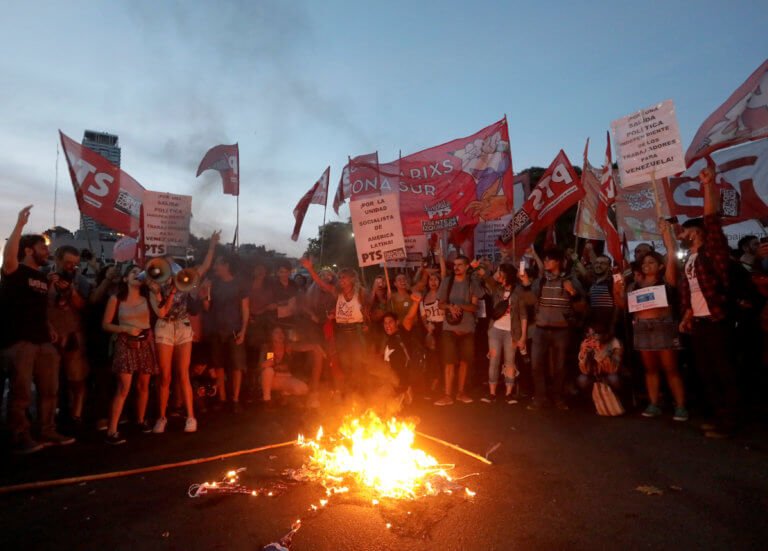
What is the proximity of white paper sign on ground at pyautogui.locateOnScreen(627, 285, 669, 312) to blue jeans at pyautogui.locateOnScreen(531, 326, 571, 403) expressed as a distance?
96cm

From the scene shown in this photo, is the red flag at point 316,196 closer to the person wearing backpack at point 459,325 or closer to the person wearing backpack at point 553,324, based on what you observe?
the person wearing backpack at point 459,325

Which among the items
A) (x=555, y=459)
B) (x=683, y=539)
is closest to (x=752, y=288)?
(x=555, y=459)

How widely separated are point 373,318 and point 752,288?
207 inches

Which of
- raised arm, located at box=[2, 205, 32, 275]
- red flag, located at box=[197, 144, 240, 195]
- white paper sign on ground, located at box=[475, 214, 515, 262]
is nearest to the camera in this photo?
raised arm, located at box=[2, 205, 32, 275]

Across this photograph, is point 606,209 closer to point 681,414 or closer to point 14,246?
point 681,414

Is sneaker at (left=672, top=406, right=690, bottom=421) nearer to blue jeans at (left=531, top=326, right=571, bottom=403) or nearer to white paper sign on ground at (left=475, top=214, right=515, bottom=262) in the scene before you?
blue jeans at (left=531, top=326, right=571, bottom=403)

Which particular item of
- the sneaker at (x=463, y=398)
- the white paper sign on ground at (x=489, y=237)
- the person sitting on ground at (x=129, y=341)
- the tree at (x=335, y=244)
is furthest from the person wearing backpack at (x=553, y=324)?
the tree at (x=335, y=244)

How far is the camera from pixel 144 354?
6.01m

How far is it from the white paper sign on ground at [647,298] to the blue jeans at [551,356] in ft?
3.14

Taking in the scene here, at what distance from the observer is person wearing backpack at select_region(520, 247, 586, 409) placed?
6.96m

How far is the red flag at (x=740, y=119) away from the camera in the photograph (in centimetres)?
622

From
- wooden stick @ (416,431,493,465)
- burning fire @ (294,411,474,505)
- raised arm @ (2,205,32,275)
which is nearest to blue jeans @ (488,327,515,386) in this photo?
wooden stick @ (416,431,493,465)

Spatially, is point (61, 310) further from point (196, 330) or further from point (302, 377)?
point (302, 377)

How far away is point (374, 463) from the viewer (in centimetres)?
447
